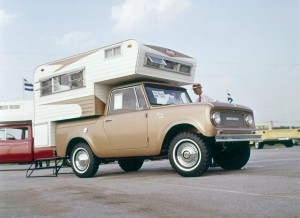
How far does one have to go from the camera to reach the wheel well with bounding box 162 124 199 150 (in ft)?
20.7

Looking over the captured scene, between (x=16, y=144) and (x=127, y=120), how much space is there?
262 inches

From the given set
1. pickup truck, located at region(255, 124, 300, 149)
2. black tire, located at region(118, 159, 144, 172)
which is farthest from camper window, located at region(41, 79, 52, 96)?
pickup truck, located at region(255, 124, 300, 149)

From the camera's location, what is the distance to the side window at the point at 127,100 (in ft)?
23.3

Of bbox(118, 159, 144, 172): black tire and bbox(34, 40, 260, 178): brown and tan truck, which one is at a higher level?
bbox(34, 40, 260, 178): brown and tan truck

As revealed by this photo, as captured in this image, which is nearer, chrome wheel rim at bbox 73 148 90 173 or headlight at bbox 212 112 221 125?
headlight at bbox 212 112 221 125

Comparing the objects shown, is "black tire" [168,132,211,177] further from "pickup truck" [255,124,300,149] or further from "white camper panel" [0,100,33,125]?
"pickup truck" [255,124,300,149]

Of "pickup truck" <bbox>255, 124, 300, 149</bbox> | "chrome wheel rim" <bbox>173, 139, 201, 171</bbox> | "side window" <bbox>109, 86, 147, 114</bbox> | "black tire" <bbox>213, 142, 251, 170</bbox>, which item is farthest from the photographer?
"pickup truck" <bbox>255, 124, 300, 149</bbox>

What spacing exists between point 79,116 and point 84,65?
3.95 ft

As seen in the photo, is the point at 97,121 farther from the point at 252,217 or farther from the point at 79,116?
the point at 252,217

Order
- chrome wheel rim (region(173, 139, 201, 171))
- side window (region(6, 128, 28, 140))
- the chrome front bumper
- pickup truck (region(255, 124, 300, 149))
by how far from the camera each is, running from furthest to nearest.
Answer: pickup truck (region(255, 124, 300, 149)) < side window (region(6, 128, 28, 140)) < chrome wheel rim (region(173, 139, 201, 171)) < the chrome front bumper

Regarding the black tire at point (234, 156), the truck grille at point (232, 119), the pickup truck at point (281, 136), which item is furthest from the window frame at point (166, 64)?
the pickup truck at point (281, 136)

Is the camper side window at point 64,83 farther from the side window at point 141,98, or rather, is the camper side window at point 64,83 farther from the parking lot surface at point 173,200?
the parking lot surface at point 173,200

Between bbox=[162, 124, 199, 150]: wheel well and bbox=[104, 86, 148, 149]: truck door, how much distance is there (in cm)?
40

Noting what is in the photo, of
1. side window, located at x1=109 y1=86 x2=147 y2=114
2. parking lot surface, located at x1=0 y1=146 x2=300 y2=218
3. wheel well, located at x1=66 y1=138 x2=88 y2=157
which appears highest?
side window, located at x1=109 y1=86 x2=147 y2=114
